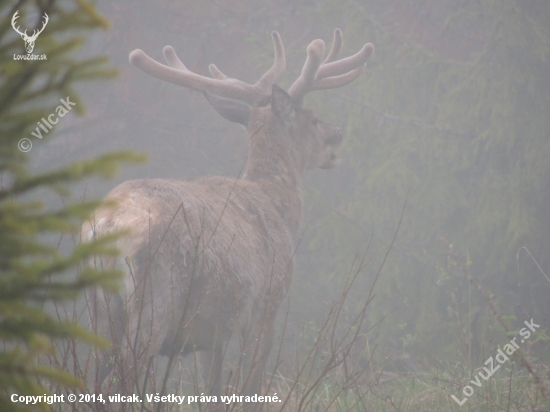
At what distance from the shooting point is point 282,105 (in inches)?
211

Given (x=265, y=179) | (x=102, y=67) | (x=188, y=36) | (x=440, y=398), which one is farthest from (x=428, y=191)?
(x=102, y=67)

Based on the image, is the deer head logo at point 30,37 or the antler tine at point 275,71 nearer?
the deer head logo at point 30,37

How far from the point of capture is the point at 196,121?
8609 millimetres

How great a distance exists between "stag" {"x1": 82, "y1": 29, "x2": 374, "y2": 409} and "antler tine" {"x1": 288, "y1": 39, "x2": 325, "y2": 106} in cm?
1

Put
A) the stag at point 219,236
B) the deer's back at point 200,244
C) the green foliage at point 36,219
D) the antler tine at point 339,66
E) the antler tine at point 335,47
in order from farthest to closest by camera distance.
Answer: the antler tine at point 335,47, the antler tine at point 339,66, the deer's back at point 200,244, the stag at point 219,236, the green foliage at point 36,219

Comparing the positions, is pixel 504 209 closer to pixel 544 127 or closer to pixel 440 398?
pixel 544 127

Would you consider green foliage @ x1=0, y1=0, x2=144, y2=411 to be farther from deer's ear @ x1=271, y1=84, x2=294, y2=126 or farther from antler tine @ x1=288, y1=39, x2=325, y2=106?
antler tine @ x1=288, y1=39, x2=325, y2=106

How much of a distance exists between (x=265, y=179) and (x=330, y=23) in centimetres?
397

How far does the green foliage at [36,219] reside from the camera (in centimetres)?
93

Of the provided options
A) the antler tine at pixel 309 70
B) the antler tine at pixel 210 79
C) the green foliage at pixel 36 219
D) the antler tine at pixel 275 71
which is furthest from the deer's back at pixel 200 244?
the antler tine at pixel 275 71

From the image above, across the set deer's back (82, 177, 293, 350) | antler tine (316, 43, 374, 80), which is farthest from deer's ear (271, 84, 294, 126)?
deer's back (82, 177, 293, 350)

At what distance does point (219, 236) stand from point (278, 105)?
2.21m

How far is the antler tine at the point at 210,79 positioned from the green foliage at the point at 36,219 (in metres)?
4.41

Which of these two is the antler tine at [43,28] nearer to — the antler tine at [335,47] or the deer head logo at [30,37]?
the deer head logo at [30,37]
